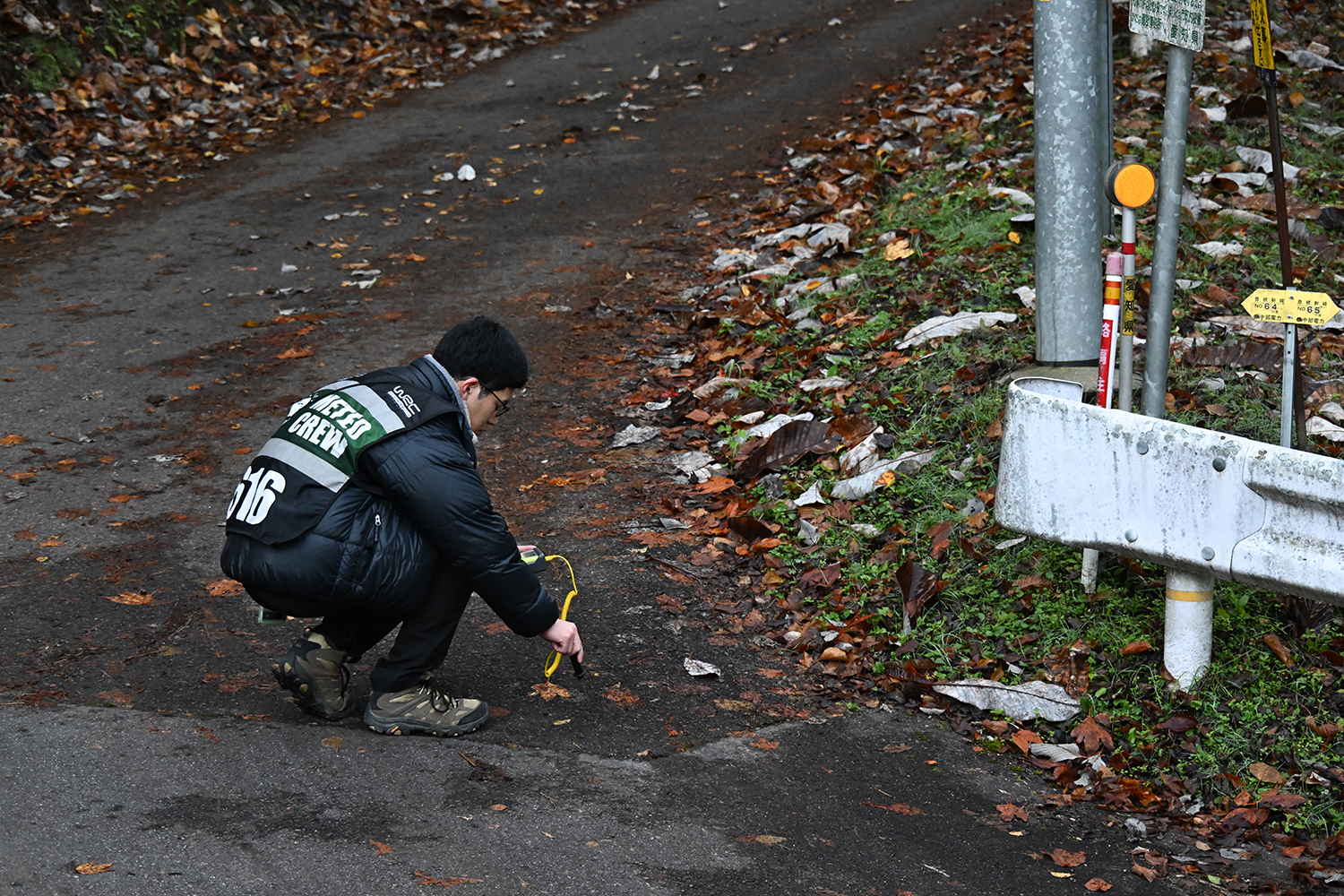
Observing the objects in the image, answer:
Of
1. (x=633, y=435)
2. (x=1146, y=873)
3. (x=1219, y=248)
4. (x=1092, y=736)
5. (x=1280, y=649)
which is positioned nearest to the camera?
(x=1146, y=873)

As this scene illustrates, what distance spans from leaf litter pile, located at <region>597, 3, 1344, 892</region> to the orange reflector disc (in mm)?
1313

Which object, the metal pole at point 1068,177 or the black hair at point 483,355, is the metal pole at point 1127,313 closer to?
the metal pole at point 1068,177

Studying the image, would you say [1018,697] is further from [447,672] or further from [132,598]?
[132,598]

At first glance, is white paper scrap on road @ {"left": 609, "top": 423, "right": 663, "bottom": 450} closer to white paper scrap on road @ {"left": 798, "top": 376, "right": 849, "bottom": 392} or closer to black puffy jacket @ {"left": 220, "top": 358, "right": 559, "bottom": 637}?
white paper scrap on road @ {"left": 798, "top": 376, "right": 849, "bottom": 392}

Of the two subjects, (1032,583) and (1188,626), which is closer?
(1188,626)

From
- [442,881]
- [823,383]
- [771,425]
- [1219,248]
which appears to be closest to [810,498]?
[771,425]

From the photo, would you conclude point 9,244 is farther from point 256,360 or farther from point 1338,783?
point 1338,783

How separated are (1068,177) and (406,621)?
3.30 metres

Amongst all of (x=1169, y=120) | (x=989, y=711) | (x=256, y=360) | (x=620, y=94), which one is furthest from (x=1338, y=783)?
(x=620, y=94)

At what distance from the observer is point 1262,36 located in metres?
4.00

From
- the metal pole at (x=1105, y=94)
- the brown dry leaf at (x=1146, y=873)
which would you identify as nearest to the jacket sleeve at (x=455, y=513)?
the brown dry leaf at (x=1146, y=873)

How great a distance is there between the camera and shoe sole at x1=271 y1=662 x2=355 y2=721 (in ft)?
12.0

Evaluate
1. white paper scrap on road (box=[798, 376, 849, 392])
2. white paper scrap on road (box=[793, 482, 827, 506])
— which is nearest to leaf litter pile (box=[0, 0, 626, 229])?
white paper scrap on road (box=[798, 376, 849, 392])

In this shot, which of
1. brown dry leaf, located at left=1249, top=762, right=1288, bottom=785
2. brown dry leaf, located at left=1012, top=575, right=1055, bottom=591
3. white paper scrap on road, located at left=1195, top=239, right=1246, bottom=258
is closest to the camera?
brown dry leaf, located at left=1249, top=762, right=1288, bottom=785
